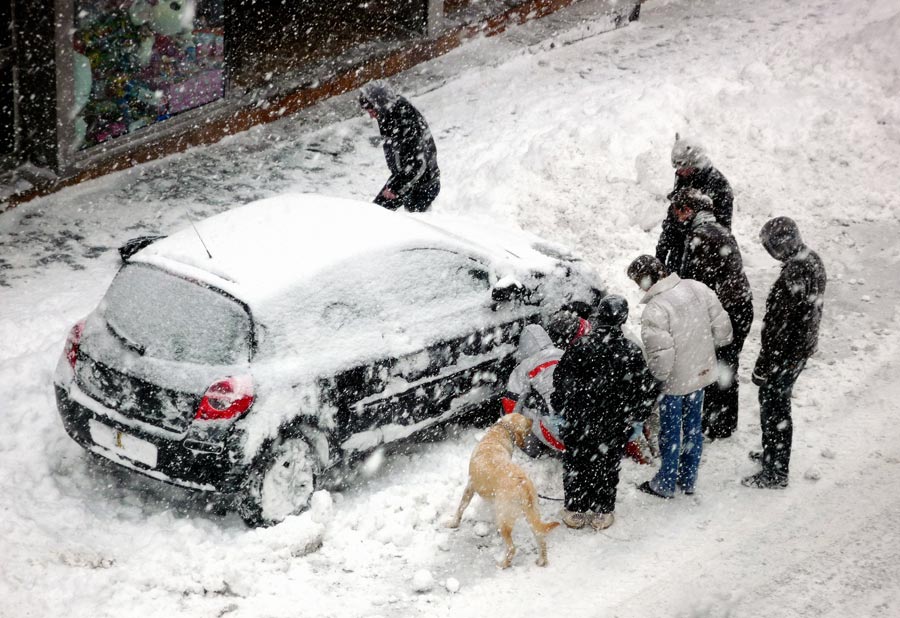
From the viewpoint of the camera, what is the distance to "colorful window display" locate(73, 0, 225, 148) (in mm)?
10352

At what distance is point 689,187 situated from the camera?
7.77m

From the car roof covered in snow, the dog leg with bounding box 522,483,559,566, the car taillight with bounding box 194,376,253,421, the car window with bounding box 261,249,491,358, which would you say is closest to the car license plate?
the car taillight with bounding box 194,376,253,421

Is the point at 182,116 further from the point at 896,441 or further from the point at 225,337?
the point at 896,441

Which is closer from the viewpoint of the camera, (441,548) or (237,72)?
(441,548)

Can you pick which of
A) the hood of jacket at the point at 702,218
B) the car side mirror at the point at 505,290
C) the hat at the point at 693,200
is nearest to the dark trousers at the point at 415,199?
the car side mirror at the point at 505,290

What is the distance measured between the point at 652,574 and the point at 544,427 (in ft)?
4.01

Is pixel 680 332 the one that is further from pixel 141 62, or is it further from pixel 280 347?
pixel 141 62

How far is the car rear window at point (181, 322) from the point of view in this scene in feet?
19.7

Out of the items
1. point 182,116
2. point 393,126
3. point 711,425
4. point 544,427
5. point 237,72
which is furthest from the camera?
point 237,72

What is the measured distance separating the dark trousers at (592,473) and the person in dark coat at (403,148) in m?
3.48

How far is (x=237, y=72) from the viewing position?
1248cm

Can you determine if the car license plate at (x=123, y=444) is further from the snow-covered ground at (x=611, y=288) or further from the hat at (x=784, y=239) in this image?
the hat at (x=784, y=239)

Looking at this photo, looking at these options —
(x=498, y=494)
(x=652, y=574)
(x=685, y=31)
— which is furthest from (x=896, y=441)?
(x=685, y=31)

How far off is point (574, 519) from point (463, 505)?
2.39 ft
